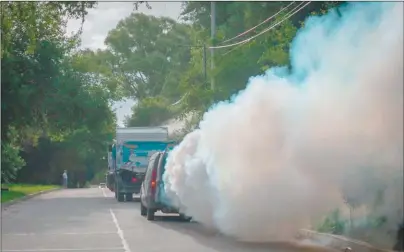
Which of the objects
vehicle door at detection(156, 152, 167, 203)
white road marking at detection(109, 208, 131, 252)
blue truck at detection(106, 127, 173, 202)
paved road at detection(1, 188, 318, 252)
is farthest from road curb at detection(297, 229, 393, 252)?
blue truck at detection(106, 127, 173, 202)

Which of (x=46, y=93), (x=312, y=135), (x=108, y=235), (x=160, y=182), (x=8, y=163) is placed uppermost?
(x=46, y=93)

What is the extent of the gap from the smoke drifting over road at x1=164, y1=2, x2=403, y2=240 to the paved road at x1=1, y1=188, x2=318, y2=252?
0.84 metres

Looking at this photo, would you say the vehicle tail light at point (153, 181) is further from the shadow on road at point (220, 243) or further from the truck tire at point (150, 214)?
the shadow on road at point (220, 243)

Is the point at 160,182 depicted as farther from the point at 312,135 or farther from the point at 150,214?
the point at 312,135

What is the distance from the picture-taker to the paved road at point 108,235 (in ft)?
48.5

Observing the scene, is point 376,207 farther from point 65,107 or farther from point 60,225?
point 65,107

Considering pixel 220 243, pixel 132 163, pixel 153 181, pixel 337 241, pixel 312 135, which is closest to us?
pixel 312 135

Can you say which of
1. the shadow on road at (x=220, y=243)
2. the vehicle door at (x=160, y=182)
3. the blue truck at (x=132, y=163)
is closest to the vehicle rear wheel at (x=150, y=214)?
the vehicle door at (x=160, y=182)

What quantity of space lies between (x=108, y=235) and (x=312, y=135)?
20.6ft

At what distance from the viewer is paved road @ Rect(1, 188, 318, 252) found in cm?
1478

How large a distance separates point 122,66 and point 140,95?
356cm

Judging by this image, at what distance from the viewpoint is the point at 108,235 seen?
57.5 ft

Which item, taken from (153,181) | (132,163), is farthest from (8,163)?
(153,181)

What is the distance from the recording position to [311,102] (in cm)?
1346
